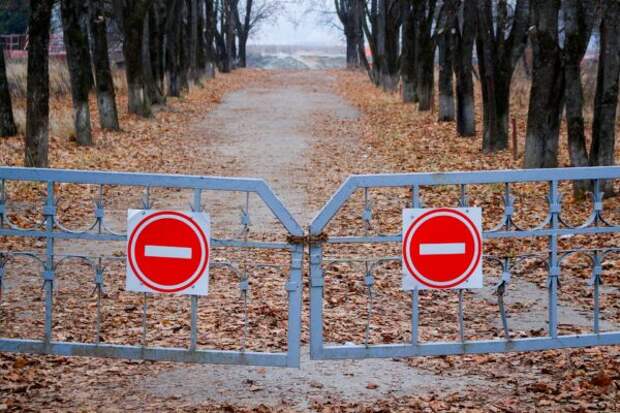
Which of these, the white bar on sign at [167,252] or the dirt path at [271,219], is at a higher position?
the white bar on sign at [167,252]

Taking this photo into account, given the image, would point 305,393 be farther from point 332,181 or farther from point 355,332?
point 332,181

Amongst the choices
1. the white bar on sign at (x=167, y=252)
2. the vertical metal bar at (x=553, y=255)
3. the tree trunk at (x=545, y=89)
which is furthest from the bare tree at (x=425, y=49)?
the white bar on sign at (x=167, y=252)

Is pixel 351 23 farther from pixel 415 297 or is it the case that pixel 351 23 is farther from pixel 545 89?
pixel 415 297

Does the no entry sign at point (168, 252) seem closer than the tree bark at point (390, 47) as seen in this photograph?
Yes

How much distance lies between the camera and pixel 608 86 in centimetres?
1328

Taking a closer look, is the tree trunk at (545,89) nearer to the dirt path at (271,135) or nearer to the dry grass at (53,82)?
the dirt path at (271,135)

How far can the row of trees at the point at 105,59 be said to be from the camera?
16.1 metres

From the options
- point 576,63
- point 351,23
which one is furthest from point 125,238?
point 351,23

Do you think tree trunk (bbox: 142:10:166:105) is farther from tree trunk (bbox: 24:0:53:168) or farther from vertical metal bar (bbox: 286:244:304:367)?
vertical metal bar (bbox: 286:244:304:367)

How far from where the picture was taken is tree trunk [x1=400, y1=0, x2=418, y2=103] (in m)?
31.8

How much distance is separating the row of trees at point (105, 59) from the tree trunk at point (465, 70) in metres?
8.04

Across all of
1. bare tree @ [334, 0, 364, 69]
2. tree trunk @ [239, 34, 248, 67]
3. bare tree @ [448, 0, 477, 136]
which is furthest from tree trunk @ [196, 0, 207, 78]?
bare tree @ [448, 0, 477, 136]

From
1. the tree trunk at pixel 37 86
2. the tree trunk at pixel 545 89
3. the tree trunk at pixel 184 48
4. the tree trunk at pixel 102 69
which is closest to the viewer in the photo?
the tree trunk at pixel 545 89

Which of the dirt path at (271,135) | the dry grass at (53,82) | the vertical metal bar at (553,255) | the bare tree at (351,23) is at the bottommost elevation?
the dirt path at (271,135)
